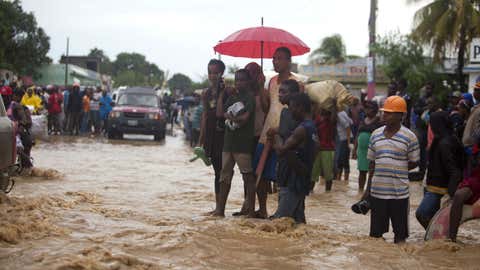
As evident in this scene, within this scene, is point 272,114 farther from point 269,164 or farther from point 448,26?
point 448,26

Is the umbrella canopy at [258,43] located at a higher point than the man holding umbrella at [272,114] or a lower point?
higher

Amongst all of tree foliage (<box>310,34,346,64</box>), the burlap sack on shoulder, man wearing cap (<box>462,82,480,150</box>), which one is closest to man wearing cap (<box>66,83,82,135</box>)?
the burlap sack on shoulder

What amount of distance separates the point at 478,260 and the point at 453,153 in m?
1.37

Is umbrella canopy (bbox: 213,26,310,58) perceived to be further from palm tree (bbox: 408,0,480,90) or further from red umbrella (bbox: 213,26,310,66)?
palm tree (bbox: 408,0,480,90)

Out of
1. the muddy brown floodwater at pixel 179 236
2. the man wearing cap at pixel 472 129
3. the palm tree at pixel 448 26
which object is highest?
the palm tree at pixel 448 26

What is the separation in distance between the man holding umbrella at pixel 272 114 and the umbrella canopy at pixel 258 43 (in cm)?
78

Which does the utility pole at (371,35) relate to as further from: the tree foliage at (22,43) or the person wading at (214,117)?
the tree foliage at (22,43)

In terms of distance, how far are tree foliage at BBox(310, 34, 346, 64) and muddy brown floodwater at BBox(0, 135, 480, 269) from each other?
54084mm

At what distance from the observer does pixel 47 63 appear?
64.3 meters

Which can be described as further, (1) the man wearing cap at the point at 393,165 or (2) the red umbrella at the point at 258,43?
(2) the red umbrella at the point at 258,43

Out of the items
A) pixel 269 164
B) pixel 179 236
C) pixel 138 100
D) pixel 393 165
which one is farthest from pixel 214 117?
pixel 138 100

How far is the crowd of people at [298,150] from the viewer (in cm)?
690

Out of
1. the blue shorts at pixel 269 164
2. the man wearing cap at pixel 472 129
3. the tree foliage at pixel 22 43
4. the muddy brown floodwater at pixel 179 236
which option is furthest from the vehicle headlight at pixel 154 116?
the tree foliage at pixel 22 43

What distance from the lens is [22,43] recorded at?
200ft
